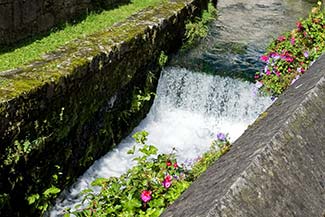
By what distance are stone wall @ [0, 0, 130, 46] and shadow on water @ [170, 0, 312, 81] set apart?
174cm

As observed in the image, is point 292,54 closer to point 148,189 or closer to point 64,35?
point 64,35

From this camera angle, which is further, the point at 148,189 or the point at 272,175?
the point at 148,189

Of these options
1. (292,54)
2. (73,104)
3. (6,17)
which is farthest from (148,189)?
(6,17)

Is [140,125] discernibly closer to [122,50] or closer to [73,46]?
[122,50]

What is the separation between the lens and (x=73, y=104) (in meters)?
5.03

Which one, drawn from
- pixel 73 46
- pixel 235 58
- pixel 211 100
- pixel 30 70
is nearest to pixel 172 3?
pixel 235 58

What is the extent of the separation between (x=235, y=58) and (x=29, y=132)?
4610 millimetres

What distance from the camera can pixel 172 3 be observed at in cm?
833

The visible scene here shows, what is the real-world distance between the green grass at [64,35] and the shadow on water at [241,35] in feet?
3.86

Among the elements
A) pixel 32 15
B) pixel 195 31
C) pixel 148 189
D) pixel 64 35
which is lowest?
pixel 195 31

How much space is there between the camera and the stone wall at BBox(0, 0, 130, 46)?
19.1 ft

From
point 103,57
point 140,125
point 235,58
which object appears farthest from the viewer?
point 235,58

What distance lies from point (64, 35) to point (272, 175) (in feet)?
18.1

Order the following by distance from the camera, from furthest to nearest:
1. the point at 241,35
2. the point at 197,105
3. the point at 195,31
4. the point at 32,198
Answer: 1. the point at 241,35
2. the point at 195,31
3. the point at 197,105
4. the point at 32,198
